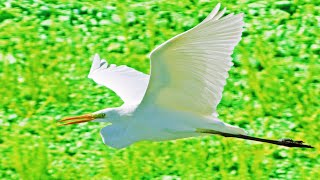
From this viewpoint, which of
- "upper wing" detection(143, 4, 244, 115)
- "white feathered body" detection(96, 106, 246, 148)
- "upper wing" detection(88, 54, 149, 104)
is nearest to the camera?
"upper wing" detection(143, 4, 244, 115)

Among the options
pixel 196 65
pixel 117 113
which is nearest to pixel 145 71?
pixel 117 113

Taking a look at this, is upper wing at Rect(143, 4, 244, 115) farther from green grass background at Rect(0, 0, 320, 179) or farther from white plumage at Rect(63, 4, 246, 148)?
green grass background at Rect(0, 0, 320, 179)

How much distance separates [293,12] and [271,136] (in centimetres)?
151

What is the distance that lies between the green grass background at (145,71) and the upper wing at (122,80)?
510 mm

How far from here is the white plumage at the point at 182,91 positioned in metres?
4.80

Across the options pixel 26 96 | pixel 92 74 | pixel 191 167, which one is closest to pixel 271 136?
pixel 191 167

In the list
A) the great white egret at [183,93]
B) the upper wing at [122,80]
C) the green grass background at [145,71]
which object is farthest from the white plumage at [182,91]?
the green grass background at [145,71]

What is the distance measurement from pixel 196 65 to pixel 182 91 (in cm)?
24

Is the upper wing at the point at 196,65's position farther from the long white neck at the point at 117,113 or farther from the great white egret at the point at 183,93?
the long white neck at the point at 117,113

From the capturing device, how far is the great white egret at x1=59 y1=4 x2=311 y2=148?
4809mm

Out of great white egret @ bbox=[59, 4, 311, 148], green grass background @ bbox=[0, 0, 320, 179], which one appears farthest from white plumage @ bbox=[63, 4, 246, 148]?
green grass background @ bbox=[0, 0, 320, 179]

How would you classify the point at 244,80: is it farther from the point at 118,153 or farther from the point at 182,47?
the point at 182,47

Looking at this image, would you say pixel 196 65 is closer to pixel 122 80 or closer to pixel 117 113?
pixel 117 113

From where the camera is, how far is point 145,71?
7234 mm
